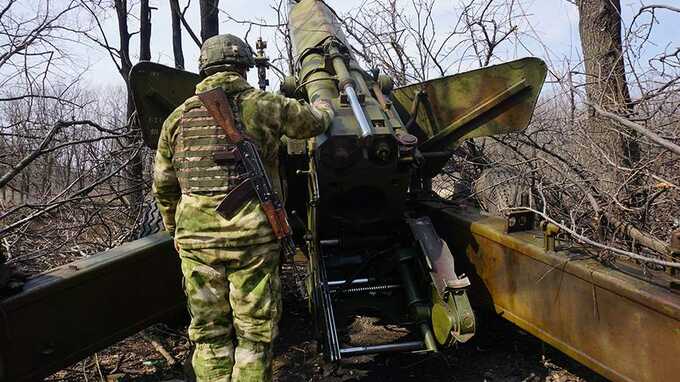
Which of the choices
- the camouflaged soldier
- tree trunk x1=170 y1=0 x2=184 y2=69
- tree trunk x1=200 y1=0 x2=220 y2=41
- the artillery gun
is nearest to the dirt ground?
the artillery gun

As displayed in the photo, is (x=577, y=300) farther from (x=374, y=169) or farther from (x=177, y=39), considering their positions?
(x=177, y=39)

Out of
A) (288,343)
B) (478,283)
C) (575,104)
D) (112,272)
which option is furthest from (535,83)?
(112,272)

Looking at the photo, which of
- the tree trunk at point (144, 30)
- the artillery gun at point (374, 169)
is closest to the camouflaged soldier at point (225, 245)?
the artillery gun at point (374, 169)

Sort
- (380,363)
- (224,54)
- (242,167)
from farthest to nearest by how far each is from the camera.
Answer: (380,363) → (224,54) → (242,167)

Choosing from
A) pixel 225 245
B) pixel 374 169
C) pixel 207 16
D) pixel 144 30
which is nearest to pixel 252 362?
pixel 225 245

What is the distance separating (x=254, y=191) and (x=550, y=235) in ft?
5.23

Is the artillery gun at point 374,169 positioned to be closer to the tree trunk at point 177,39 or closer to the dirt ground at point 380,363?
the dirt ground at point 380,363

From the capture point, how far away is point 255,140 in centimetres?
331

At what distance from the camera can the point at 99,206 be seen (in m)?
5.25

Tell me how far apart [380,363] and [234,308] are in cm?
152

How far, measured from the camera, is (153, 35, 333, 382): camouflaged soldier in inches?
127

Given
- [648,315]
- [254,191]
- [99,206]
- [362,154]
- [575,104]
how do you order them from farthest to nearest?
[99,206] → [575,104] → [362,154] → [254,191] → [648,315]

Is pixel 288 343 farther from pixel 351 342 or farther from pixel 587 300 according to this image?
pixel 587 300

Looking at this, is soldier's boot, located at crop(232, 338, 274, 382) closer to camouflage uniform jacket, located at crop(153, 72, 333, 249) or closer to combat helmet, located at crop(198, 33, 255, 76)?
camouflage uniform jacket, located at crop(153, 72, 333, 249)
